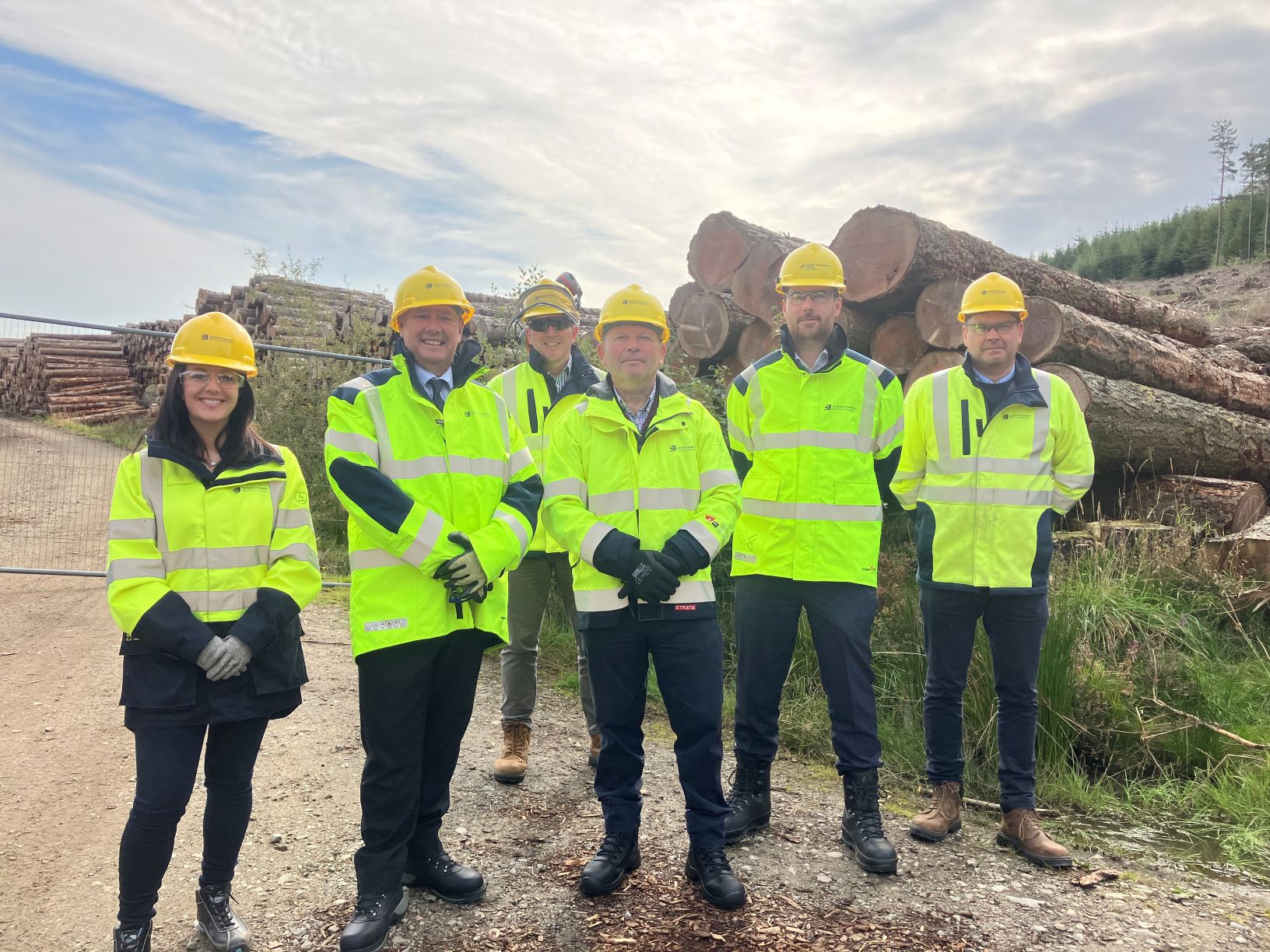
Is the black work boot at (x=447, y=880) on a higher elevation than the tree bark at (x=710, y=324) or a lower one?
lower

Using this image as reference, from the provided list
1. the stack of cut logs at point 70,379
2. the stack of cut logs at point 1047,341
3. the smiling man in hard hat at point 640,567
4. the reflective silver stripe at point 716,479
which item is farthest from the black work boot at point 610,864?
the stack of cut logs at point 70,379

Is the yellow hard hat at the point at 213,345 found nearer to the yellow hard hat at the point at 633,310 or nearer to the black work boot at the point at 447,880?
the yellow hard hat at the point at 633,310

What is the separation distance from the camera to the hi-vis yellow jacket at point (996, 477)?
3695 millimetres

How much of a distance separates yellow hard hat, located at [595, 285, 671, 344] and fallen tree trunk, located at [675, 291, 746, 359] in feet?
12.1

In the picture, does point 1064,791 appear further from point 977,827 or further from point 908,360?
point 908,360

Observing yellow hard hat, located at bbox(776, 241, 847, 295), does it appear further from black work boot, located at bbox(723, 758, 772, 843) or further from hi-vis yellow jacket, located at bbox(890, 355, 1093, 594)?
black work boot, located at bbox(723, 758, 772, 843)

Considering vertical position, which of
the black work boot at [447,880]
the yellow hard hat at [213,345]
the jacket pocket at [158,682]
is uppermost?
the yellow hard hat at [213,345]

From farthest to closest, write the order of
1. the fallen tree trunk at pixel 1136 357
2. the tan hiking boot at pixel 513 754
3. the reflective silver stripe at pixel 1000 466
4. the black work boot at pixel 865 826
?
the fallen tree trunk at pixel 1136 357 → the tan hiking boot at pixel 513 754 → the reflective silver stripe at pixel 1000 466 → the black work boot at pixel 865 826

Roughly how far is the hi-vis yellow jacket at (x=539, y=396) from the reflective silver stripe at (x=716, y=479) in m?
1.19

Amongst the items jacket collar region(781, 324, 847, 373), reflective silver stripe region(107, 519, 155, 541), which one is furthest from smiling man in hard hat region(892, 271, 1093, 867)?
reflective silver stripe region(107, 519, 155, 541)

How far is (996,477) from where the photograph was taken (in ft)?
12.3

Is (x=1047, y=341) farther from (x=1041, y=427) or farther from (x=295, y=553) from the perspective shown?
(x=295, y=553)

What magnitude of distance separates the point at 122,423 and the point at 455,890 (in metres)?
14.4

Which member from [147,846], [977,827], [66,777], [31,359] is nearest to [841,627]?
[977,827]
